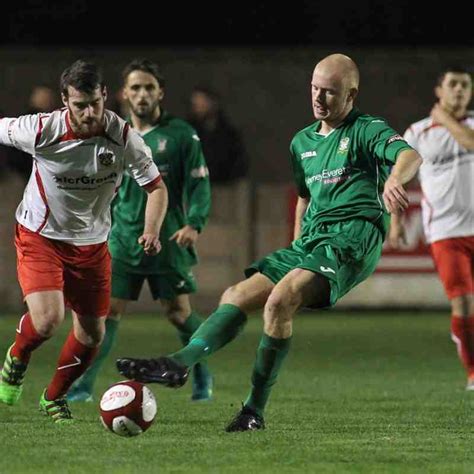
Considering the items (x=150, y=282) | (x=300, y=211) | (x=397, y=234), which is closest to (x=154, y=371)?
(x=300, y=211)

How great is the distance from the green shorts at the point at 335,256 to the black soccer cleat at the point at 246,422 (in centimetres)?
67

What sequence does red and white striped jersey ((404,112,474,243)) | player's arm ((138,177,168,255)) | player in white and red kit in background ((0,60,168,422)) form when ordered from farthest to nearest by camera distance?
red and white striped jersey ((404,112,474,243)) → player's arm ((138,177,168,255)) → player in white and red kit in background ((0,60,168,422))

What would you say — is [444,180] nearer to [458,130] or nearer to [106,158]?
[458,130]

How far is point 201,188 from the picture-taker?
9586 millimetres

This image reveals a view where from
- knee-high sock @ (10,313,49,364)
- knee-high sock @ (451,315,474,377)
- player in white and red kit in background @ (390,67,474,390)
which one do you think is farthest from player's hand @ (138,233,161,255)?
knee-high sock @ (451,315,474,377)

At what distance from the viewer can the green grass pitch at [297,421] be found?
256 inches

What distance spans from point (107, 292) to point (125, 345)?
4.80 m

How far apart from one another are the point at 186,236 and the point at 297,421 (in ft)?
5.91

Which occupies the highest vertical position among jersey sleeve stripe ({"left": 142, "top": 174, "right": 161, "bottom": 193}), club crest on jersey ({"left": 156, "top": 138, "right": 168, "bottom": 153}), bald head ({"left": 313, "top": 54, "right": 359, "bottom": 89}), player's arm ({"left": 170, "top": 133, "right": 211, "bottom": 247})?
bald head ({"left": 313, "top": 54, "right": 359, "bottom": 89})

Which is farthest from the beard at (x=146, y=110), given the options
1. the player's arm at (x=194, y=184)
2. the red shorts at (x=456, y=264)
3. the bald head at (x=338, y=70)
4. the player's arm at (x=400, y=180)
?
the player's arm at (x=400, y=180)

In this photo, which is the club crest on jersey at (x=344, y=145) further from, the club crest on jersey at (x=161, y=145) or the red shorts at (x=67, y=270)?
the club crest on jersey at (x=161, y=145)

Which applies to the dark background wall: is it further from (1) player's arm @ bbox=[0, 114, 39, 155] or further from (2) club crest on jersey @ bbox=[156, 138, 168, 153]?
(1) player's arm @ bbox=[0, 114, 39, 155]

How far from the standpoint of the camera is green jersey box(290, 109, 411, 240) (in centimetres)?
758

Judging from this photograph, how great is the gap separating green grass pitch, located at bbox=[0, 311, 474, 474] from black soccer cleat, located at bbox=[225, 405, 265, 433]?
3.3 inches
